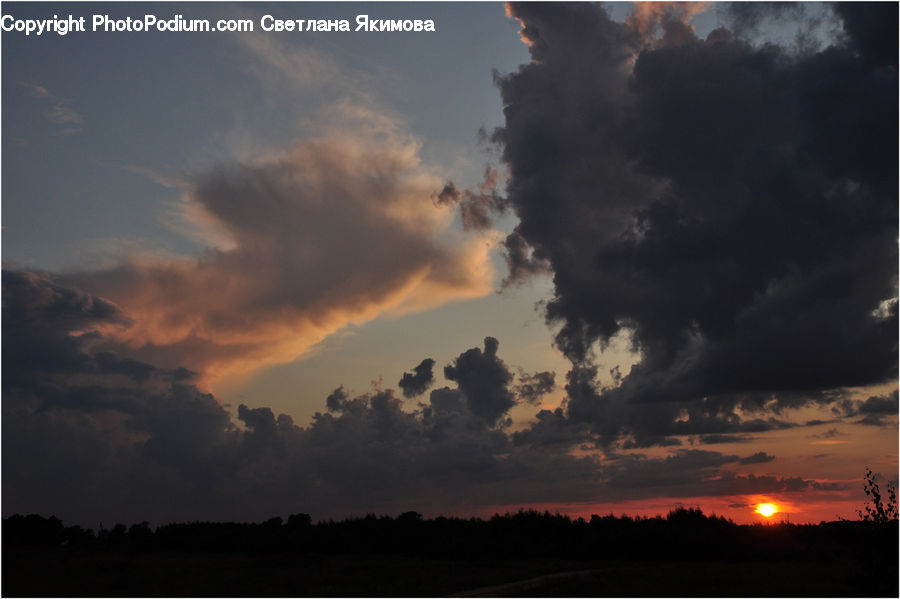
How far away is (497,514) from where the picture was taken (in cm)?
4466

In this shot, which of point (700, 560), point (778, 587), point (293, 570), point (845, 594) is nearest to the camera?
point (845, 594)

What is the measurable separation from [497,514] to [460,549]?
30.5 feet

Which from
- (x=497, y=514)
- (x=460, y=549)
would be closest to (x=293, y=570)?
(x=460, y=549)

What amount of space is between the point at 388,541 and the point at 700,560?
16.8 metres

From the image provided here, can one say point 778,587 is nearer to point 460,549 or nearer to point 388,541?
point 460,549

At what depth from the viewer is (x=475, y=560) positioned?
111ft

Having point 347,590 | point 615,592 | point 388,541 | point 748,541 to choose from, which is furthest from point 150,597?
point 748,541

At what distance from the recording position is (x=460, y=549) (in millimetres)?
35750

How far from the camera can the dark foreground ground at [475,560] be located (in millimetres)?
23422

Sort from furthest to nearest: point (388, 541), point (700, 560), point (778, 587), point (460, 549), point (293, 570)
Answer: point (388, 541)
point (460, 549)
point (700, 560)
point (293, 570)
point (778, 587)

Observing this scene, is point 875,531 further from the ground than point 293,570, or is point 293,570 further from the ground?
point 875,531

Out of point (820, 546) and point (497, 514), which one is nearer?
point (820, 546)

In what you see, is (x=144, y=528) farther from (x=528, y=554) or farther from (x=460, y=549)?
(x=528, y=554)

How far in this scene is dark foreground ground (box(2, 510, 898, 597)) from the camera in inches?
922
